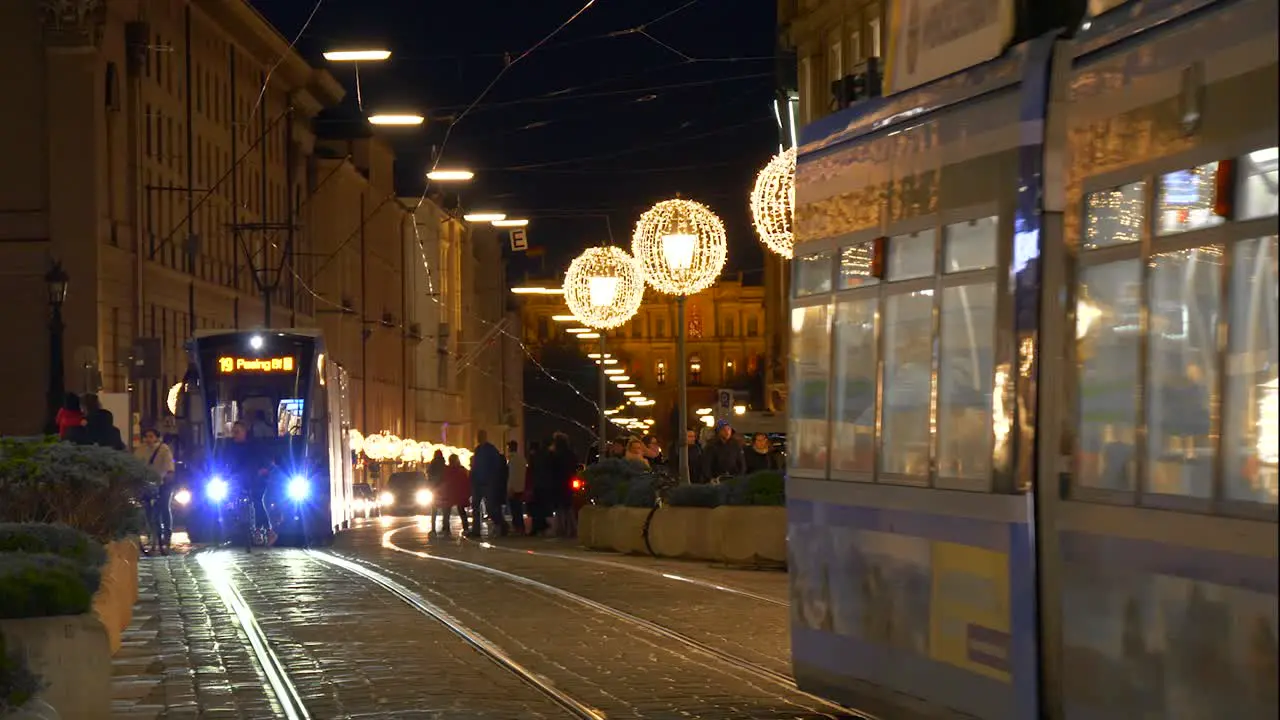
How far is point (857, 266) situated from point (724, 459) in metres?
21.2

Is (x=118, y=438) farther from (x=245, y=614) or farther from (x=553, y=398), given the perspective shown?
(x=553, y=398)

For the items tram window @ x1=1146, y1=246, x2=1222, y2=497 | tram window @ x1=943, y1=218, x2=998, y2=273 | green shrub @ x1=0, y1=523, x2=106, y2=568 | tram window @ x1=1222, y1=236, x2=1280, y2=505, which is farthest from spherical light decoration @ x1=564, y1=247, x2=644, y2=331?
tram window @ x1=1222, y1=236, x2=1280, y2=505

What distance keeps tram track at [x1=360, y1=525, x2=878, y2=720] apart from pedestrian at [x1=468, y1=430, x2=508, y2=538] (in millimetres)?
7552

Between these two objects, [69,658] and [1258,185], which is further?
[69,658]

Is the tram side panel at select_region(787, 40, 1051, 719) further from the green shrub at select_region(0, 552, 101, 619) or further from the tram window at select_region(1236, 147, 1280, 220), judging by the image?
the green shrub at select_region(0, 552, 101, 619)

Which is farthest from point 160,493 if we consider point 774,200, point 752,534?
point 774,200

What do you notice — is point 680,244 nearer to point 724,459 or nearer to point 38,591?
point 724,459

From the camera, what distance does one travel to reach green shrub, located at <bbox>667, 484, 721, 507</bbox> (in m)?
29.5

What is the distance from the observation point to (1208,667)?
24.8ft

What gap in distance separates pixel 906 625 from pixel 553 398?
12734 centimetres

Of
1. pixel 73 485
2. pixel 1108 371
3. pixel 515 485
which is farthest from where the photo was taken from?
pixel 515 485

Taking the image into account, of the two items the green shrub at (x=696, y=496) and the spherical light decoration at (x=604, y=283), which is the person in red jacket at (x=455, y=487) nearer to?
the spherical light decoration at (x=604, y=283)

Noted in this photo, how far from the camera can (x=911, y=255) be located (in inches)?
424

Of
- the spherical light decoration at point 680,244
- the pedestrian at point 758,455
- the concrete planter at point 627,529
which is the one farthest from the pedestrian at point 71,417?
the pedestrian at point 758,455
